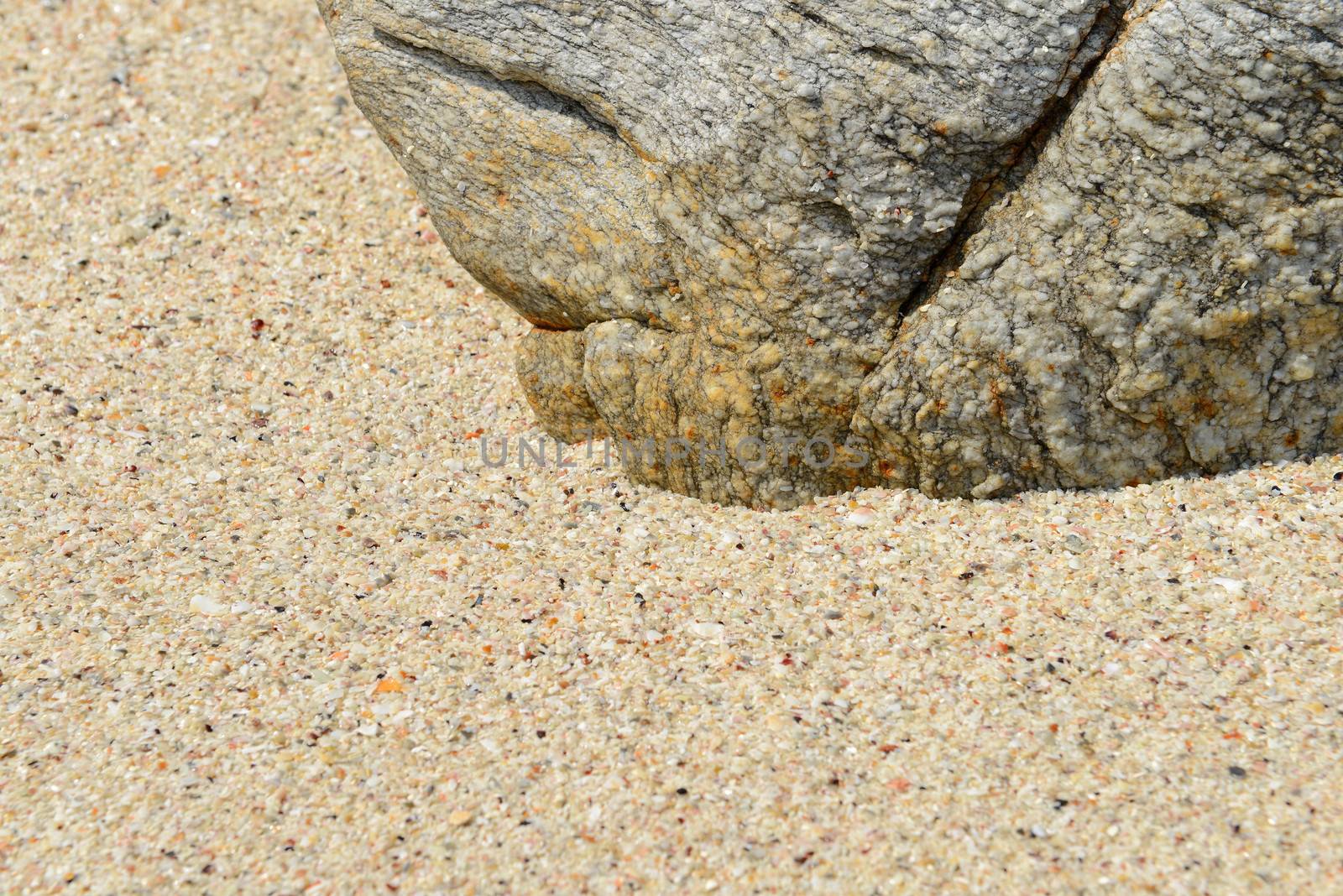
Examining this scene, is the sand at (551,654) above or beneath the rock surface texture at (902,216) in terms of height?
beneath

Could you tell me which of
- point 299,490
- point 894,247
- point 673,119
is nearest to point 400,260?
point 299,490

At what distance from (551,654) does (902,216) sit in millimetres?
1480

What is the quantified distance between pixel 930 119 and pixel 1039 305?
59 centimetres

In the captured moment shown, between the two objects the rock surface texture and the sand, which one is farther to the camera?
the rock surface texture

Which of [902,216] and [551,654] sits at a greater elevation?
[902,216]

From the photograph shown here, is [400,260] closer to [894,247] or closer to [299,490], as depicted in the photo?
[299,490]

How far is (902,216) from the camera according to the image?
3.30 m

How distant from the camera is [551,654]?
3297 millimetres

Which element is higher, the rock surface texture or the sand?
the rock surface texture

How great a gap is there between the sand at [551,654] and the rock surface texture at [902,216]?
0.25 metres

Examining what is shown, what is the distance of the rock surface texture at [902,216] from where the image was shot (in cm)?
304

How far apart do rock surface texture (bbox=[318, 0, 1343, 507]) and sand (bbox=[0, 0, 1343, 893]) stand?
0.25m

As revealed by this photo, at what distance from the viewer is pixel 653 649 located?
3291mm

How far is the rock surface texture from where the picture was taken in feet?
9.98
